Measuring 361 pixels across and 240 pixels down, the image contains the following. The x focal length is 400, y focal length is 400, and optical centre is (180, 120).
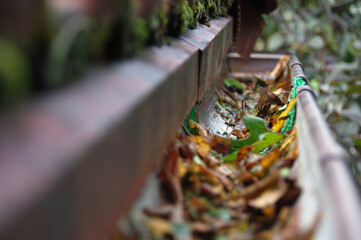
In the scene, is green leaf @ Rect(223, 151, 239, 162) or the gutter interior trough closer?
the gutter interior trough

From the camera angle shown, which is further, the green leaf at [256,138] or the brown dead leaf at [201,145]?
the green leaf at [256,138]

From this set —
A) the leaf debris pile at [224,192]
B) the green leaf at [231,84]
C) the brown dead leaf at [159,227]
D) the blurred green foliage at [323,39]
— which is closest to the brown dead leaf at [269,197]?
the leaf debris pile at [224,192]

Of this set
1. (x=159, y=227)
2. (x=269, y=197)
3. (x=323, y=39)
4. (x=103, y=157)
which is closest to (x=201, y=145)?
(x=269, y=197)

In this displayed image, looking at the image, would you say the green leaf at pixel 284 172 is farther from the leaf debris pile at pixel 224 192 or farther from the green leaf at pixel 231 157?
the green leaf at pixel 231 157

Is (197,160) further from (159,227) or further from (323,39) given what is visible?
(323,39)

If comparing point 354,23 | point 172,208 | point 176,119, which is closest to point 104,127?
point 172,208

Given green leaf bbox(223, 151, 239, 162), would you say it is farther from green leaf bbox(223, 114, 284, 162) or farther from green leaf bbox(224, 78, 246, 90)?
green leaf bbox(224, 78, 246, 90)

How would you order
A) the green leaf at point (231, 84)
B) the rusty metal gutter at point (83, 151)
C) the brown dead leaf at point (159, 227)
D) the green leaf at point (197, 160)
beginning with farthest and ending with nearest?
the green leaf at point (231, 84) < the green leaf at point (197, 160) < the brown dead leaf at point (159, 227) < the rusty metal gutter at point (83, 151)

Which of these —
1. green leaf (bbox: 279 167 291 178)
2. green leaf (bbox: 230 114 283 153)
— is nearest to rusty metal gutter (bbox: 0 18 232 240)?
green leaf (bbox: 279 167 291 178)
